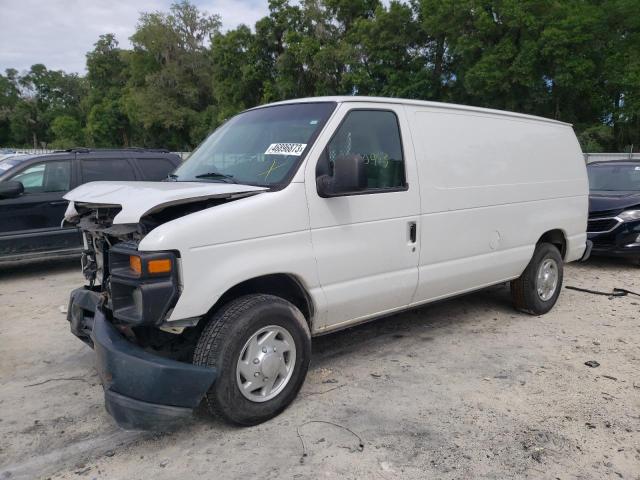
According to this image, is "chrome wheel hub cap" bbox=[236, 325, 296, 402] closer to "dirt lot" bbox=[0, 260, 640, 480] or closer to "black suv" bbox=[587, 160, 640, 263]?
"dirt lot" bbox=[0, 260, 640, 480]

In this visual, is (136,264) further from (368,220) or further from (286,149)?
(368,220)

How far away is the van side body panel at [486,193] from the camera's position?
4465 mm

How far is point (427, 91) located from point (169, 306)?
3106 centimetres

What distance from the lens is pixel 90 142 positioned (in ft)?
215

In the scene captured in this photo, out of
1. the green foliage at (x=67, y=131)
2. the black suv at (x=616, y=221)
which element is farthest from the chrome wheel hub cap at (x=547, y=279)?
the green foliage at (x=67, y=131)

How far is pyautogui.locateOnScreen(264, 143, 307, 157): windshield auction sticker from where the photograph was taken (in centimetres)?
373

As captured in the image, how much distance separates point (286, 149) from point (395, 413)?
77.5 inches

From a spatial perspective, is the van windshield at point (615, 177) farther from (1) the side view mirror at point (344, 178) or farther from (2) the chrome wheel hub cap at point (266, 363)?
(2) the chrome wheel hub cap at point (266, 363)

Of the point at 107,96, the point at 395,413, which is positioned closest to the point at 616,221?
the point at 395,413

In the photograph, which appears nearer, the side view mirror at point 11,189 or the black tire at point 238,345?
the black tire at point 238,345

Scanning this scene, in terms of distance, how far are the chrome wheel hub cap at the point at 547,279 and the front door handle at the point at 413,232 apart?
2160mm

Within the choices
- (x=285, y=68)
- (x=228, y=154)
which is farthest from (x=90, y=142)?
(x=228, y=154)

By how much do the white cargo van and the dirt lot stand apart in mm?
322

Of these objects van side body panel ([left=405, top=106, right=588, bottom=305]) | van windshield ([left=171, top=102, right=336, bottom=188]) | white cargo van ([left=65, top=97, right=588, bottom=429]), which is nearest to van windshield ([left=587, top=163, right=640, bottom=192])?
van side body panel ([left=405, top=106, right=588, bottom=305])
